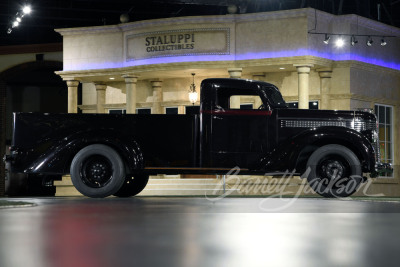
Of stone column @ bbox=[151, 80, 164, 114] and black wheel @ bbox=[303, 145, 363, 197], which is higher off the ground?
stone column @ bbox=[151, 80, 164, 114]

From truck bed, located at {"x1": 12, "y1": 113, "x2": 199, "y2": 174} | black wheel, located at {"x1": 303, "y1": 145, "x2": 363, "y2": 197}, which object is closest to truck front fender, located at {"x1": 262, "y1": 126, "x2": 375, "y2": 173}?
black wheel, located at {"x1": 303, "y1": 145, "x2": 363, "y2": 197}

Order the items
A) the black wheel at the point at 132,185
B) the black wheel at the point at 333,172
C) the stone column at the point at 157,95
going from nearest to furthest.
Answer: the black wheel at the point at 333,172
the black wheel at the point at 132,185
the stone column at the point at 157,95

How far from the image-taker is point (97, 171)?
13.9 meters

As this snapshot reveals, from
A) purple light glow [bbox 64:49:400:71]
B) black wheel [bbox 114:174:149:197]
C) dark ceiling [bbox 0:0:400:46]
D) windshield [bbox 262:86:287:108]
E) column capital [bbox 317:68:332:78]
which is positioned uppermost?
dark ceiling [bbox 0:0:400:46]

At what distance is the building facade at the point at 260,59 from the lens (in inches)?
969

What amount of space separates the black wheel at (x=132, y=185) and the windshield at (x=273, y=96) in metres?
3.19

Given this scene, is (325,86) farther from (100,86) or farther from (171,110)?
(100,86)

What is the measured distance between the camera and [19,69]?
107 feet

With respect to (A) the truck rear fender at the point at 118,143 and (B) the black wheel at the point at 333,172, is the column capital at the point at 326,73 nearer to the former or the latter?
(B) the black wheel at the point at 333,172

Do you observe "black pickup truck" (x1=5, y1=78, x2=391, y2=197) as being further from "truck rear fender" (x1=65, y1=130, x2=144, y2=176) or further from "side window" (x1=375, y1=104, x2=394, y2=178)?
"side window" (x1=375, y1=104, x2=394, y2=178)

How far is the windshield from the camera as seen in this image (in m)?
14.1

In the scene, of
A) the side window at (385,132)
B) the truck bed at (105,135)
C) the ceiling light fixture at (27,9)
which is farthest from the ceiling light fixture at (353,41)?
the truck bed at (105,135)

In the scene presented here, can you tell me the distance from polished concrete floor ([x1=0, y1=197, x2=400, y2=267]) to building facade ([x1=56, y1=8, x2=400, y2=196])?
14908 millimetres

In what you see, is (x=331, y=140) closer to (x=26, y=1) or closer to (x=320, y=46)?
(x=320, y=46)
